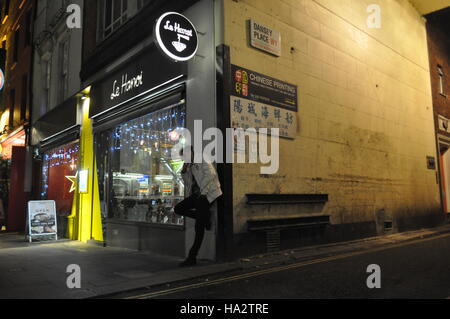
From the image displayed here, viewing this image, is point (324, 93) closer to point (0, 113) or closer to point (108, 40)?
point (108, 40)

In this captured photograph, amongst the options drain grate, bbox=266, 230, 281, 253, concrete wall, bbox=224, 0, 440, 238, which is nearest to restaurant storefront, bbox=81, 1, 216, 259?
concrete wall, bbox=224, 0, 440, 238

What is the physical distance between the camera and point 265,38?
7.95 meters

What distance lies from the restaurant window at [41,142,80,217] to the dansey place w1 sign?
280 inches

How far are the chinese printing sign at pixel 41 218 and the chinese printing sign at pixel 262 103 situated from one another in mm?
6798

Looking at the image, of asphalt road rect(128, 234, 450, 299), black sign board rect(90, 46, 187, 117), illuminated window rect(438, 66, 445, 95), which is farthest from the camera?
illuminated window rect(438, 66, 445, 95)

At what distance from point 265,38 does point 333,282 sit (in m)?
5.10

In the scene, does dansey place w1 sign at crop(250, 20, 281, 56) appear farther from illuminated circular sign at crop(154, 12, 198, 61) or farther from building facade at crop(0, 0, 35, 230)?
building facade at crop(0, 0, 35, 230)

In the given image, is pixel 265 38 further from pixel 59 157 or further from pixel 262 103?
pixel 59 157

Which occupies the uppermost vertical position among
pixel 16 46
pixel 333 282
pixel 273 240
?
pixel 16 46

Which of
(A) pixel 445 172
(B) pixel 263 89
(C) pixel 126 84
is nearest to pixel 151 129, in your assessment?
(C) pixel 126 84

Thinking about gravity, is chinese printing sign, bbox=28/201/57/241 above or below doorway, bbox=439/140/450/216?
below

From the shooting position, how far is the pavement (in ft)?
16.2

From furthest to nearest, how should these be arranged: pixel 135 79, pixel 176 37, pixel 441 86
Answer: pixel 441 86 → pixel 135 79 → pixel 176 37

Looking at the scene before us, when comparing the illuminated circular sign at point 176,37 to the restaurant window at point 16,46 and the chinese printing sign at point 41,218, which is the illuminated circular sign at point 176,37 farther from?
the restaurant window at point 16,46
